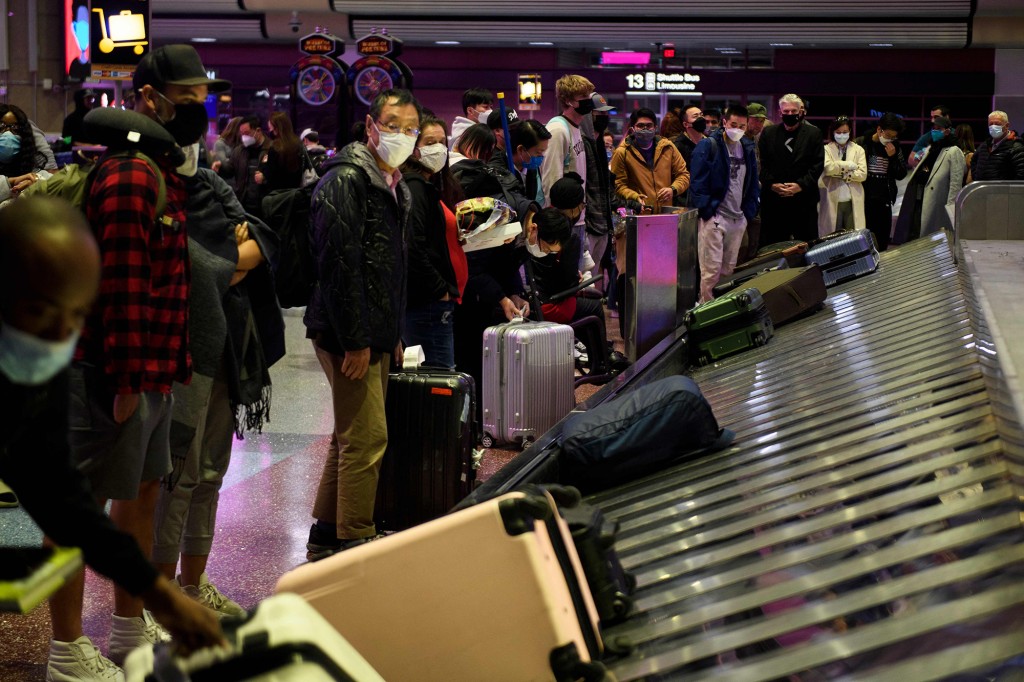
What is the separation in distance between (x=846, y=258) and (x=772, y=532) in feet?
17.3

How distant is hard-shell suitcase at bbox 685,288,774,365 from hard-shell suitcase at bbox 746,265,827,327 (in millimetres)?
329

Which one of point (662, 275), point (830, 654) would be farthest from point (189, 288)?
point (662, 275)

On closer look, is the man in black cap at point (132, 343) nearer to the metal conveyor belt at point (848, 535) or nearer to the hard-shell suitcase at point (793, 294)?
the metal conveyor belt at point (848, 535)

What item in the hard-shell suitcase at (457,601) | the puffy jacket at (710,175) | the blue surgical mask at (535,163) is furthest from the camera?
the puffy jacket at (710,175)

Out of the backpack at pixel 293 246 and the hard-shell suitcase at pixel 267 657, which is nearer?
the hard-shell suitcase at pixel 267 657

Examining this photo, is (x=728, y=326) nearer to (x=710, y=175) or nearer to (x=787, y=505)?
(x=787, y=505)

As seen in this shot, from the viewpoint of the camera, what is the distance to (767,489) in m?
3.39

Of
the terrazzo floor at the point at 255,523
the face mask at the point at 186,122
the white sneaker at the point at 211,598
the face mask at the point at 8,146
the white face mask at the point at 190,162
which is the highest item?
the face mask at the point at 186,122

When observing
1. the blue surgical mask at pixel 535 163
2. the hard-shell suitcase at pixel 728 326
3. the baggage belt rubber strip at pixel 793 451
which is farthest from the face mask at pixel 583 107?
the baggage belt rubber strip at pixel 793 451

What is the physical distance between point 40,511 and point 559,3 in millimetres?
21427

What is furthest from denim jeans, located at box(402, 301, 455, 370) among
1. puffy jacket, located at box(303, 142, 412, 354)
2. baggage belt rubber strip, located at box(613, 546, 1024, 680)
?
baggage belt rubber strip, located at box(613, 546, 1024, 680)

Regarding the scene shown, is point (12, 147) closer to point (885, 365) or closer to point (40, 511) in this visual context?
point (885, 365)

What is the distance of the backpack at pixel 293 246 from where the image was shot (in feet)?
13.4

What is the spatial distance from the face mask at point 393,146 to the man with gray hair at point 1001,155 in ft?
29.6
